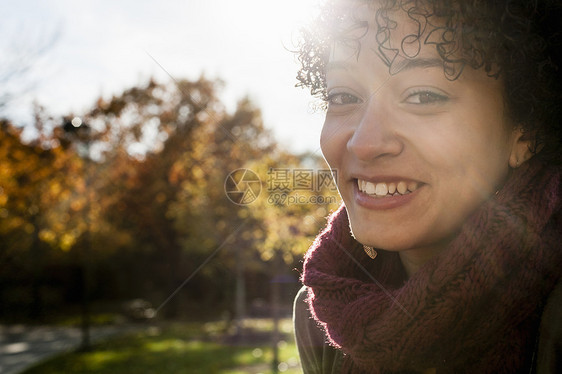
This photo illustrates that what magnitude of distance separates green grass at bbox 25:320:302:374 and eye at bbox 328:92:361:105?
893 centimetres

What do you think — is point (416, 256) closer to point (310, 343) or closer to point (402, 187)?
point (402, 187)

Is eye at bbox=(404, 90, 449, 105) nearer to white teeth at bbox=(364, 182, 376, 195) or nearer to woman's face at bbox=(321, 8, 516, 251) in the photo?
woman's face at bbox=(321, 8, 516, 251)

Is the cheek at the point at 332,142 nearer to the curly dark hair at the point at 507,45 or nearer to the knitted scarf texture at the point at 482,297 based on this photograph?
the curly dark hair at the point at 507,45

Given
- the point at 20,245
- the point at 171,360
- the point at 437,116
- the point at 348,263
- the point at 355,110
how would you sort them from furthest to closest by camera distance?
the point at 20,245 < the point at 171,360 < the point at 348,263 < the point at 355,110 < the point at 437,116

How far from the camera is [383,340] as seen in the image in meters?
1.32

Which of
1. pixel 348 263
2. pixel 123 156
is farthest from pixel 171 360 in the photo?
pixel 123 156

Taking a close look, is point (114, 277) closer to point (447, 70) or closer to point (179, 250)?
point (179, 250)

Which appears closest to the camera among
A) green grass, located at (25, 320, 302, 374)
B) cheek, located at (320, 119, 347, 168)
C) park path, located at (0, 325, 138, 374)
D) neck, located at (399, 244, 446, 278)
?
cheek, located at (320, 119, 347, 168)

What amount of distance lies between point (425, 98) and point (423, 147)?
0.45ft

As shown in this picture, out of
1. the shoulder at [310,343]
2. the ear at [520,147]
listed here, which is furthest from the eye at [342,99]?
the shoulder at [310,343]

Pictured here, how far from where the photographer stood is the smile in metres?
1.37

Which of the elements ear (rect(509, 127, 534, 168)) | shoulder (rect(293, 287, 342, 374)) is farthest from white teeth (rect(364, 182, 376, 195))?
shoulder (rect(293, 287, 342, 374))

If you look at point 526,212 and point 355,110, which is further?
point 355,110

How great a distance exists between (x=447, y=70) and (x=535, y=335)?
2.28ft
